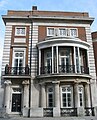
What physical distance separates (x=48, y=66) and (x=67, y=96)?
3.68 metres

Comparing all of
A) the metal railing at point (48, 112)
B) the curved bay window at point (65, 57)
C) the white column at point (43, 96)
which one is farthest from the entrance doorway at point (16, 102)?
the curved bay window at point (65, 57)

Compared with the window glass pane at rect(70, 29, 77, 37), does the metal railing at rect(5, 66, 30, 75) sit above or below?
below

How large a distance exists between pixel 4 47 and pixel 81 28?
9.38m

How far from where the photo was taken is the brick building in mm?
18641

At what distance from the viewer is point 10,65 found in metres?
20.4

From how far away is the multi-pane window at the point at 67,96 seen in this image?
1872cm

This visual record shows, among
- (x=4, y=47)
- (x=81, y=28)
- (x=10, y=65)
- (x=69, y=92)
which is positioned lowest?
(x=69, y=92)

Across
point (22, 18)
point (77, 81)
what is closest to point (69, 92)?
point (77, 81)

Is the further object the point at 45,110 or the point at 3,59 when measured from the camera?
the point at 3,59

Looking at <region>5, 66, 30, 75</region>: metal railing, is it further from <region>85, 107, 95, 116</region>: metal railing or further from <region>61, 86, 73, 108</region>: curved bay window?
<region>85, 107, 95, 116</region>: metal railing

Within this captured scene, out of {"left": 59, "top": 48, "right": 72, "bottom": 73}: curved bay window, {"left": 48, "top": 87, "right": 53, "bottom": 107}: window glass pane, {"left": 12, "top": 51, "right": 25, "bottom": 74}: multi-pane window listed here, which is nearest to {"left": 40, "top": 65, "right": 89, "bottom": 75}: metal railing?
{"left": 59, "top": 48, "right": 72, "bottom": 73}: curved bay window

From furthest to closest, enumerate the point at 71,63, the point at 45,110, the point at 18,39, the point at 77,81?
the point at 18,39, the point at 71,63, the point at 77,81, the point at 45,110

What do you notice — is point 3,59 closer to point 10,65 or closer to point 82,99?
point 10,65

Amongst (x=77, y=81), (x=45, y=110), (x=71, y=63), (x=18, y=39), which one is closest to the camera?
(x=45, y=110)
